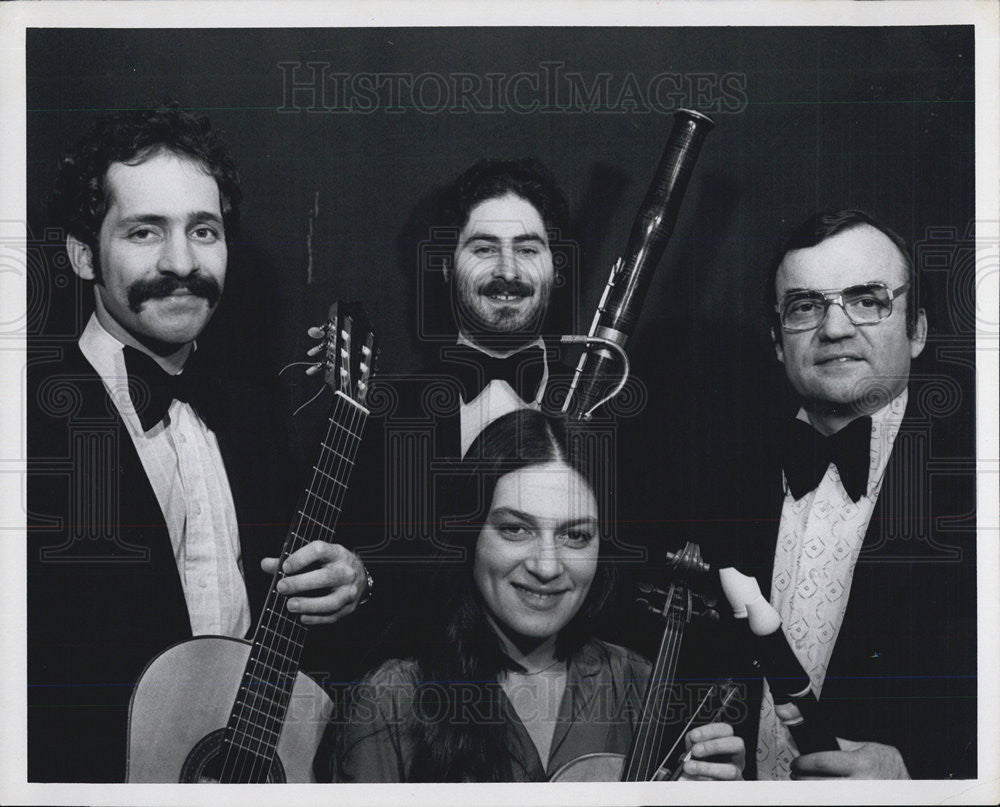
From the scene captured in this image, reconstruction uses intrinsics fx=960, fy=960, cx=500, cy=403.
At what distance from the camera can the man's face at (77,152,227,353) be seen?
2.09m

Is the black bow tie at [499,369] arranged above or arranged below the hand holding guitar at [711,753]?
above

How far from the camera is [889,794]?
215 centimetres

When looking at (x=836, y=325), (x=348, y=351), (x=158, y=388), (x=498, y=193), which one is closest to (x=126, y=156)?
(x=158, y=388)

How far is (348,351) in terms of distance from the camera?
6.86 ft

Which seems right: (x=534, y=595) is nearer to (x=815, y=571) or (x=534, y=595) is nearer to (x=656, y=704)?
(x=656, y=704)

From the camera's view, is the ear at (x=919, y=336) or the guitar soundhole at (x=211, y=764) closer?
the guitar soundhole at (x=211, y=764)

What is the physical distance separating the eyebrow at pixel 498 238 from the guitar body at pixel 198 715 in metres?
1.00

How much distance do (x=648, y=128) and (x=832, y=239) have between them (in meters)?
0.48

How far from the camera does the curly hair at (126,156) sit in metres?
2.11

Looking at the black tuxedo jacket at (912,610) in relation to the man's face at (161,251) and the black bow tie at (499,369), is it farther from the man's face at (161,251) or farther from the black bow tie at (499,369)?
the man's face at (161,251)

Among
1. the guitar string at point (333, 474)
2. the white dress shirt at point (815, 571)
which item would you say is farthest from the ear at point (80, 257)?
the white dress shirt at point (815, 571)

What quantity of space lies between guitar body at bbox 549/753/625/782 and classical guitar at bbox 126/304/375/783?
54 centimetres

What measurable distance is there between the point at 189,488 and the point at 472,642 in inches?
27.8

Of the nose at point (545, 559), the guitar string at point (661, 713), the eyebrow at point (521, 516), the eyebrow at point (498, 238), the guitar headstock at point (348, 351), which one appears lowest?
the guitar string at point (661, 713)
